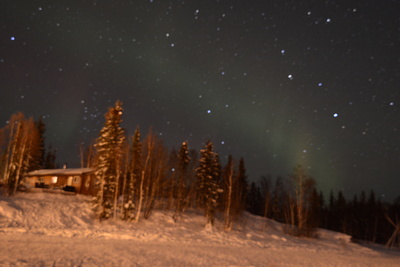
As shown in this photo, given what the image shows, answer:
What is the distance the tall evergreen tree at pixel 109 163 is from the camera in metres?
28.9

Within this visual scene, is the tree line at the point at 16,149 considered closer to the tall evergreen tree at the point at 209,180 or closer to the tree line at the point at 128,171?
the tree line at the point at 128,171

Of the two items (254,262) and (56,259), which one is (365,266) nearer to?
(254,262)

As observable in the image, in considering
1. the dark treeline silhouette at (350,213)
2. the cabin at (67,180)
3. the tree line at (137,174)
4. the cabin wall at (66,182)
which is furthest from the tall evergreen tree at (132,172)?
the dark treeline silhouette at (350,213)

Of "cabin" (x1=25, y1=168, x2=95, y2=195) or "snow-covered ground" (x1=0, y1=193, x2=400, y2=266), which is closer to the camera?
"snow-covered ground" (x1=0, y1=193, x2=400, y2=266)

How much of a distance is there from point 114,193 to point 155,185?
462 centimetres

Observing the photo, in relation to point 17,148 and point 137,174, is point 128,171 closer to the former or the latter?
point 137,174

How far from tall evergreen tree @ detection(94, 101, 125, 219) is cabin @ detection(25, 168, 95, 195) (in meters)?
9.17

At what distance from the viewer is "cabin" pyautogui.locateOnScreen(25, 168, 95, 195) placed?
40719 mm

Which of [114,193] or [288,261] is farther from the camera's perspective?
[114,193]

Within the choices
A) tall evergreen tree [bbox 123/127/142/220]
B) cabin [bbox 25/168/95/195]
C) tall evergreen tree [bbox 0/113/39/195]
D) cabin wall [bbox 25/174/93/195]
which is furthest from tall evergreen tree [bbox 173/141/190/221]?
tall evergreen tree [bbox 0/113/39/195]

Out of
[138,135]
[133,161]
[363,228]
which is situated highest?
[138,135]

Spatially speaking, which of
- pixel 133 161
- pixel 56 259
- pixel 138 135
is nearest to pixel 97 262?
pixel 56 259

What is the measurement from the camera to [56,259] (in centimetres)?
1089

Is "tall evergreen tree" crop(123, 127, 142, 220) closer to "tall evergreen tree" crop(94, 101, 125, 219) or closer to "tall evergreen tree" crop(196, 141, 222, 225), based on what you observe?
"tall evergreen tree" crop(94, 101, 125, 219)
